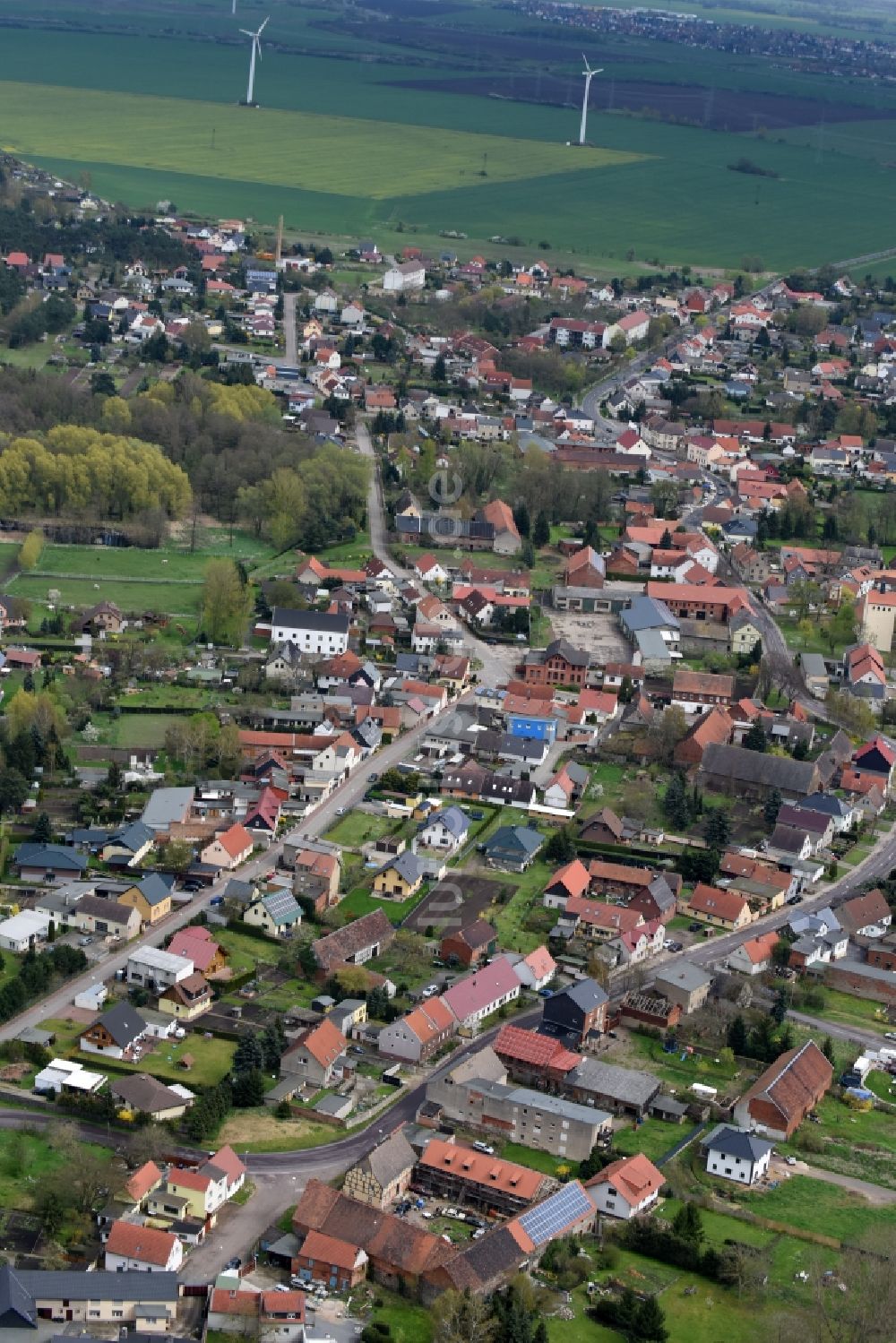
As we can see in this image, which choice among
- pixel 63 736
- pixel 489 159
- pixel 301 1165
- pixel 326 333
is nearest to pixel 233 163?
pixel 489 159

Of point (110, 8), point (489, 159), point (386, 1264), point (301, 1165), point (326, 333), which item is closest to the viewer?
point (386, 1264)

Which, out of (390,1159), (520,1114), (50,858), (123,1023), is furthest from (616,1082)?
(50,858)

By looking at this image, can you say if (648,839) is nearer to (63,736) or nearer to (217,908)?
(217,908)

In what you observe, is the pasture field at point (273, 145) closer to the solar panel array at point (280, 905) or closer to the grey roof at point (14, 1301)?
the solar panel array at point (280, 905)

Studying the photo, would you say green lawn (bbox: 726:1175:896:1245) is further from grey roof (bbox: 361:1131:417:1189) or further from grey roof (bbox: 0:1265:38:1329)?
grey roof (bbox: 0:1265:38:1329)

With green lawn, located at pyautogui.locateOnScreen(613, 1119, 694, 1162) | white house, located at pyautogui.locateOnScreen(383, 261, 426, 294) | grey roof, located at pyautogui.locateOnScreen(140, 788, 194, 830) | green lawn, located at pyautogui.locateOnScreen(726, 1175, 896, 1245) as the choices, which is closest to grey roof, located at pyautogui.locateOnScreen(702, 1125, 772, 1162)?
green lawn, located at pyautogui.locateOnScreen(726, 1175, 896, 1245)

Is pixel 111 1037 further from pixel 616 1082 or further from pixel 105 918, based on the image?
pixel 616 1082
